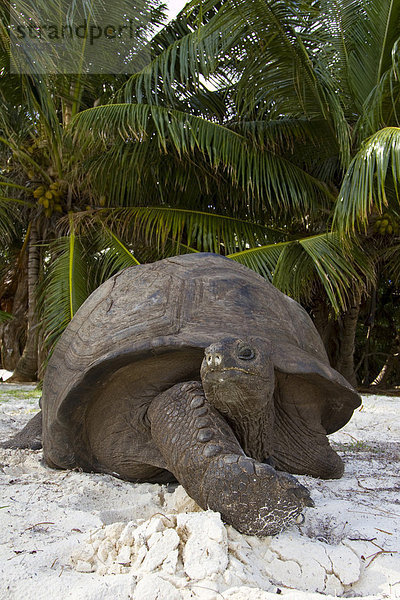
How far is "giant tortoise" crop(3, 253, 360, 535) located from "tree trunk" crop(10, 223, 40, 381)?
237 inches

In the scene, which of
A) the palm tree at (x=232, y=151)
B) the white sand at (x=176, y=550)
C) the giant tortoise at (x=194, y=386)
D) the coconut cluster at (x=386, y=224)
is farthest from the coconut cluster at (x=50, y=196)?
the white sand at (x=176, y=550)

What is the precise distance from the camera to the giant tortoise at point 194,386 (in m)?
1.46

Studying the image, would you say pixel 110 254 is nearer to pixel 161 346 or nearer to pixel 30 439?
pixel 30 439

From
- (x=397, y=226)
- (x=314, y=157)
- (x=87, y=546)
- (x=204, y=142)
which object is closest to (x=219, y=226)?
(x=204, y=142)

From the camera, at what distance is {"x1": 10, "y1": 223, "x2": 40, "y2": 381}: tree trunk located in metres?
7.90

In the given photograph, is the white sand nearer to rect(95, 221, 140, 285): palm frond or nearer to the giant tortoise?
the giant tortoise

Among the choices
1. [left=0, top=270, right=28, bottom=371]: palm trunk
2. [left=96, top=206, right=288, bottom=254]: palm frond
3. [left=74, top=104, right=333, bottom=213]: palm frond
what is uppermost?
[left=74, top=104, right=333, bottom=213]: palm frond

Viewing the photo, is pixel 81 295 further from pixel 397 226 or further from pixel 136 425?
pixel 136 425

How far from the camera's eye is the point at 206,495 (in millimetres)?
1353

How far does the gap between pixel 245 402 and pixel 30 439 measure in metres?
1.39

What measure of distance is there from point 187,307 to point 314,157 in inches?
238

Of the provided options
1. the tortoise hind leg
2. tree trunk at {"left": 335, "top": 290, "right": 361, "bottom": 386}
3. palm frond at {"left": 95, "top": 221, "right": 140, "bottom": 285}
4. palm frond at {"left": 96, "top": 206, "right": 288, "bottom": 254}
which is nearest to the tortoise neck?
the tortoise hind leg

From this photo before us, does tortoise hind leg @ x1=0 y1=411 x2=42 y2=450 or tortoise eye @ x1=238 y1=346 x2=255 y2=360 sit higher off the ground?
tortoise eye @ x1=238 y1=346 x2=255 y2=360

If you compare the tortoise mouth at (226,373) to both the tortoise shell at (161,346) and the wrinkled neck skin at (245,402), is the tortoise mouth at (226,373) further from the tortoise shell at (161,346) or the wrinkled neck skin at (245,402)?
the tortoise shell at (161,346)
